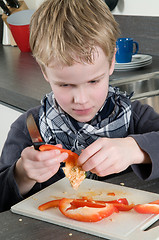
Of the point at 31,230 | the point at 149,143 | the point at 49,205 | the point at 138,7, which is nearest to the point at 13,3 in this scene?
the point at 138,7

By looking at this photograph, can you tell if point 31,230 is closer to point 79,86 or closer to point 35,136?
point 35,136

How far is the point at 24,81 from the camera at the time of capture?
1.88 meters

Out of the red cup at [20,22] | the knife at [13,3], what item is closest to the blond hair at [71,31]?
the red cup at [20,22]

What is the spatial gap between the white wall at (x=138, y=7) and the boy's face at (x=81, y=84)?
3.90 ft

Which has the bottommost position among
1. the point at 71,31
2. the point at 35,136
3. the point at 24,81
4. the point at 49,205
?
the point at 24,81

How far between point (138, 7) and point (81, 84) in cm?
139

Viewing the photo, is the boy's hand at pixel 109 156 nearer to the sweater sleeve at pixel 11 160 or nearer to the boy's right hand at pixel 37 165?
the boy's right hand at pixel 37 165

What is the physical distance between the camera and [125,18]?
92.9 inches

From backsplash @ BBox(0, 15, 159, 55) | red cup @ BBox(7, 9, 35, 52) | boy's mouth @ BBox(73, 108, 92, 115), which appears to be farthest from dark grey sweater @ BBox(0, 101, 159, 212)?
red cup @ BBox(7, 9, 35, 52)

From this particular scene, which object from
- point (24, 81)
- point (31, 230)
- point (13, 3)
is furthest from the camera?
point (13, 3)

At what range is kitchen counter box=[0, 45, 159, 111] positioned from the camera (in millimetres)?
1663

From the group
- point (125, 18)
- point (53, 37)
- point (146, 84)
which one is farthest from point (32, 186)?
point (125, 18)

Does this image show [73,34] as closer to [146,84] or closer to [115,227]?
[115,227]

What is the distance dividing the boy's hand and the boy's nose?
13 cm
